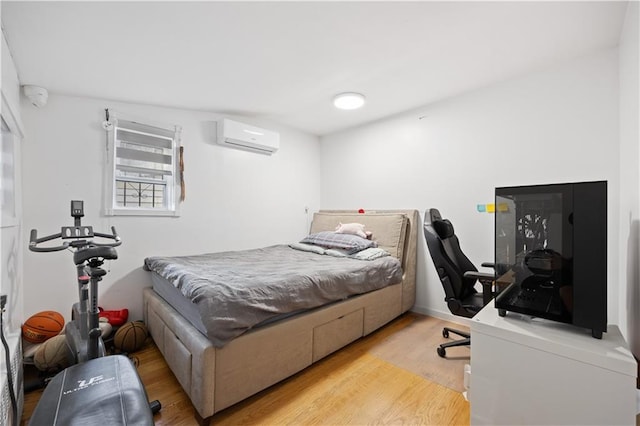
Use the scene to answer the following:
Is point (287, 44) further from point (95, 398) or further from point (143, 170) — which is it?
point (95, 398)

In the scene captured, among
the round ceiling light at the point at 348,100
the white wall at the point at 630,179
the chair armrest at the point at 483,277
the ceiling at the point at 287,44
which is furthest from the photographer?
the round ceiling light at the point at 348,100

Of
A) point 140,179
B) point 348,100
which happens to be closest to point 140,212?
point 140,179

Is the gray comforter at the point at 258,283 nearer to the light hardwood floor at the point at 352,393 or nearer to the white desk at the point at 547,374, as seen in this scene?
the light hardwood floor at the point at 352,393

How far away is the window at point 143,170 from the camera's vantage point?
2605 millimetres

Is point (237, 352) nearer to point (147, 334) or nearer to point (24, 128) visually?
point (147, 334)

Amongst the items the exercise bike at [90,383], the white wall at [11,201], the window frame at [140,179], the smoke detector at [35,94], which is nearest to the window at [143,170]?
the window frame at [140,179]

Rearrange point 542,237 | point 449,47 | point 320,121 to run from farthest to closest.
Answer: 1. point 320,121
2. point 449,47
3. point 542,237

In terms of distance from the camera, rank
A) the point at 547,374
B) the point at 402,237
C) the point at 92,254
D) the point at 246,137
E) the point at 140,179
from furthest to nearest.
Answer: the point at 246,137, the point at 402,237, the point at 140,179, the point at 92,254, the point at 547,374

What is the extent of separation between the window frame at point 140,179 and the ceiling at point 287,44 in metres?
0.23

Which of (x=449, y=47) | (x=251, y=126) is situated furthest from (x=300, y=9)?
(x=251, y=126)

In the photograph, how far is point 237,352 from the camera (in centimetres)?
152

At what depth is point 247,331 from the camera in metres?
1.61

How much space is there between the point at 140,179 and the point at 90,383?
6.73 feet

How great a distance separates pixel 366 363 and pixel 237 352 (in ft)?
3.48
